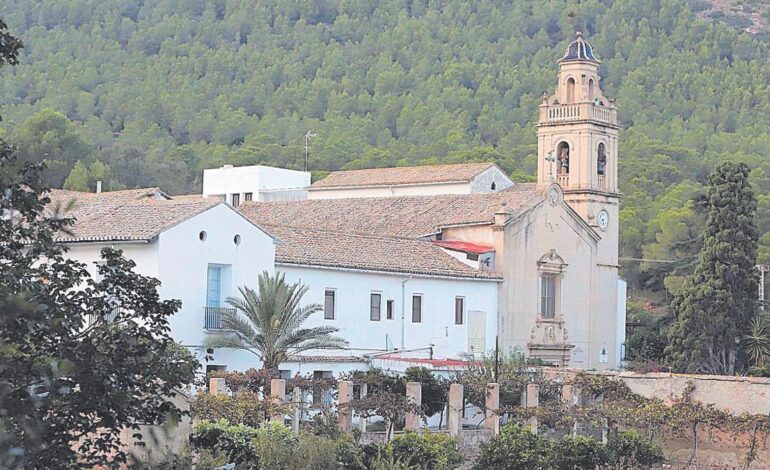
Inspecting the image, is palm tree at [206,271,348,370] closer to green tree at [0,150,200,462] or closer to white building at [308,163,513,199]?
white building at [308,163,513,199]

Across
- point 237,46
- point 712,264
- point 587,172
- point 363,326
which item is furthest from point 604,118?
point 237,46

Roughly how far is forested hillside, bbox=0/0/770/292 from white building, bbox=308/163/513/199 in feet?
36.8

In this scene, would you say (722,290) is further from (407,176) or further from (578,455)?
(578,455)

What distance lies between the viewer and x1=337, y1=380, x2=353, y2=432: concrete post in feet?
103

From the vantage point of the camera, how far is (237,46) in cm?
14662

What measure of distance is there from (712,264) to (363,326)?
531 inches

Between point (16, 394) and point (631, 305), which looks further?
point (631, 305)

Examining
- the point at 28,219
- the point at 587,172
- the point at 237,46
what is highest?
the point at 237,46

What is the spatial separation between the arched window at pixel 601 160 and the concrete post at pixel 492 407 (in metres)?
22.8

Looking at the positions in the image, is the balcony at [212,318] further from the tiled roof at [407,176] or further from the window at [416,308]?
the tiled roof at [407,176]

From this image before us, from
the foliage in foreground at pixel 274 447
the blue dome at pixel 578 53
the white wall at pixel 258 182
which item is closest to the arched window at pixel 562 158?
the blue dome at pixel 578 53

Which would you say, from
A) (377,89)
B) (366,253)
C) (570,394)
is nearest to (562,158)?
(366,253)

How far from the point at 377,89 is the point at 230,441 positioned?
10066 centimetres

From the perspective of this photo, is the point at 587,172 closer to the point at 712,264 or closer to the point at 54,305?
the point at 712,264
